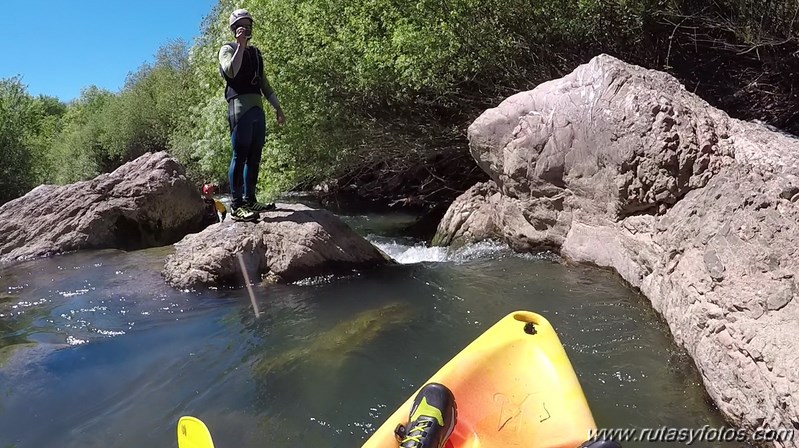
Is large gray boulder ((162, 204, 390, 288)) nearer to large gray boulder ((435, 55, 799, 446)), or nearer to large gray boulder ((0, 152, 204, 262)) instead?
large gray boulder ((435, 55, 799, 446))

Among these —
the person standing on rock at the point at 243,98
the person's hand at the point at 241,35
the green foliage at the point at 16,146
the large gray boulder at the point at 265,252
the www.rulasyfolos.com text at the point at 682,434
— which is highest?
the green foliage at the point at 16,146

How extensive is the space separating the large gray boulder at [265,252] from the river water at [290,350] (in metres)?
0.23

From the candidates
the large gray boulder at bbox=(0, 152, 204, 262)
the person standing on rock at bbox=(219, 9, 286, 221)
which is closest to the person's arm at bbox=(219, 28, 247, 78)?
the person standing on rock at bbox=(219, 9, 286, 221)

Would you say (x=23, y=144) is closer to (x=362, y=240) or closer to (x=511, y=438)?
(x=362, y=240)

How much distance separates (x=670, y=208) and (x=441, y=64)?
16.8 feet

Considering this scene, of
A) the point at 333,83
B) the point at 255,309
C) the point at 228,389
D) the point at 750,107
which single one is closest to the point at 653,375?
the point at 228,389

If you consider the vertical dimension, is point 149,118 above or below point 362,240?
above

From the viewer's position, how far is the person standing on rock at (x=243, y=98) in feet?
18.7

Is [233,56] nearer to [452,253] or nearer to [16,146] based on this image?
[452,253]

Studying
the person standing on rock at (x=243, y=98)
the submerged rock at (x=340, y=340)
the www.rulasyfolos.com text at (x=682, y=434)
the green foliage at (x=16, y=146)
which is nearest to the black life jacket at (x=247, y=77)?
the person standing on rock at (x=243, y=98)

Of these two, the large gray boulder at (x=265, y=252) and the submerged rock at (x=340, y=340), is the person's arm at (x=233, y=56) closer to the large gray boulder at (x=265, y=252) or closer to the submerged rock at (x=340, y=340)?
the large gray boulder at (x=265, y=252)

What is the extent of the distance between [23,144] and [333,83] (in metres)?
16.8

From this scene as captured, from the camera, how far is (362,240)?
6934 millimetres

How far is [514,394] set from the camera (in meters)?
3.15
